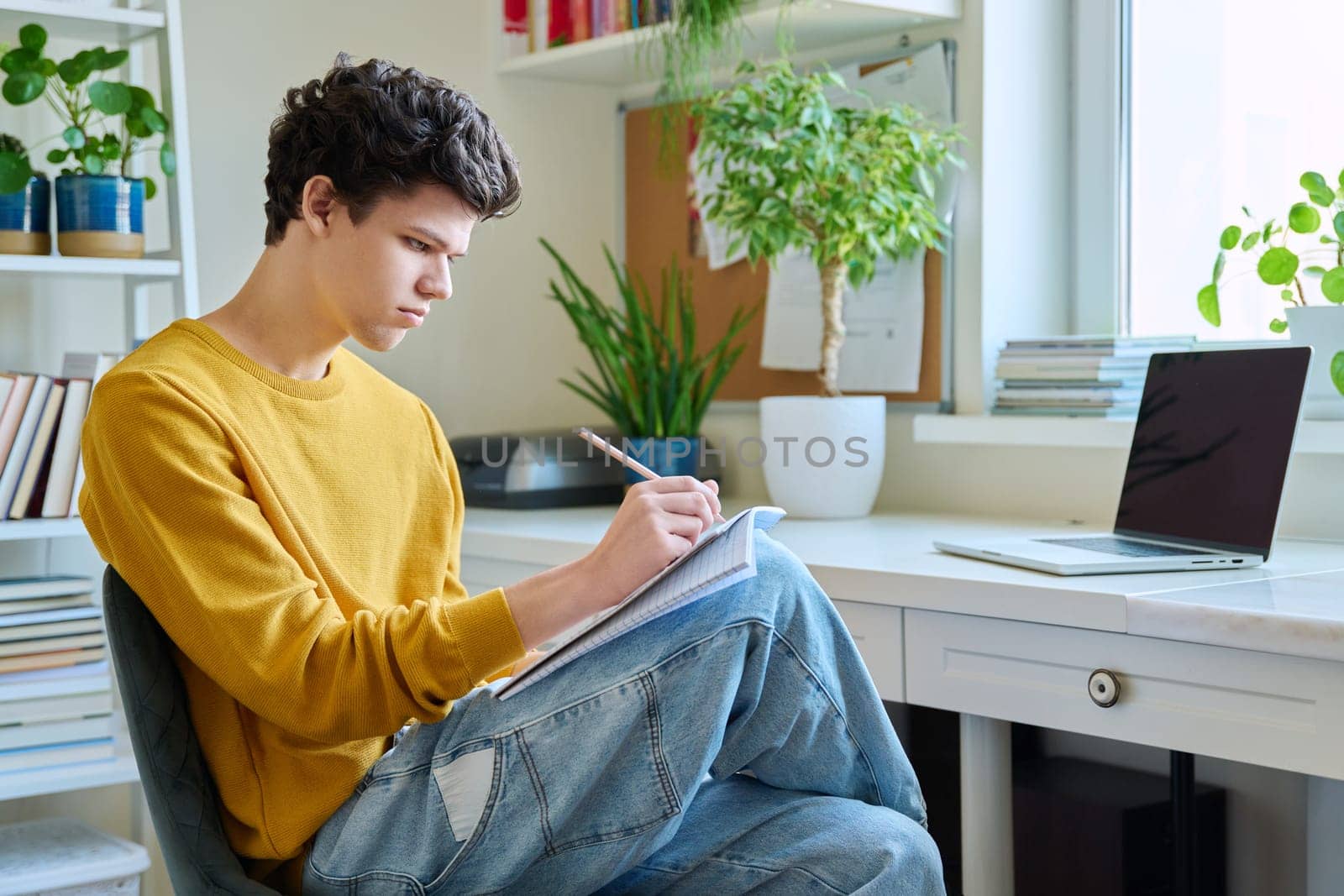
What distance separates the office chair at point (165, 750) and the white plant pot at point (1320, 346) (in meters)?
1.30

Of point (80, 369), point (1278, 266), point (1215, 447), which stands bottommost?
point (1215, 447)

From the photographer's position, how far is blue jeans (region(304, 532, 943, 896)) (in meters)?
1.04

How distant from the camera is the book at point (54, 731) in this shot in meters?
1.74

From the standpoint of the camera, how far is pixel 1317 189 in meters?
1.69

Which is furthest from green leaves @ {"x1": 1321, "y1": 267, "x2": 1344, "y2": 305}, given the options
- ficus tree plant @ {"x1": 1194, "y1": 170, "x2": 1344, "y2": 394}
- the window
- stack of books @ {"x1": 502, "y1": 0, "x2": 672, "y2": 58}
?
stack of books @ {"x1": 502, "y1": 0, "x2": 672, "y2": 58}

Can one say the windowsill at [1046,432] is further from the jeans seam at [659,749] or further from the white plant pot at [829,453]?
the jeans seam at [659,749]

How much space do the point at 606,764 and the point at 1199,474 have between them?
2.83ft

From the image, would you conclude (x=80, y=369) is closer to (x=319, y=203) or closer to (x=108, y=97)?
(x=108, y=97)

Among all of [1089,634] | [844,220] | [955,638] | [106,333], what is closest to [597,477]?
[844,220]

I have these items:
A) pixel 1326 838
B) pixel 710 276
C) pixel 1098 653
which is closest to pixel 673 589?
pixel 1098 653

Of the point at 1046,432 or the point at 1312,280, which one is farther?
the point at 1046,432

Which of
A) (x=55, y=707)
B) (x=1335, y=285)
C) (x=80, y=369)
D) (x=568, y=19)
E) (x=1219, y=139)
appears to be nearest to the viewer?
(x=1335, y=285)

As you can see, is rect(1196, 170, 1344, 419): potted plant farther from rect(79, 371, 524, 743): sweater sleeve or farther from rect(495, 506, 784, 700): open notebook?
rect(79, 371, 524, 743): sweater sleeve

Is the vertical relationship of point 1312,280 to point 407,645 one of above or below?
above
